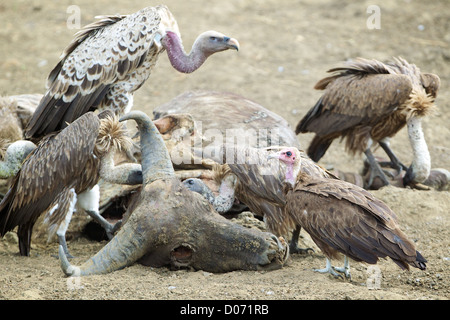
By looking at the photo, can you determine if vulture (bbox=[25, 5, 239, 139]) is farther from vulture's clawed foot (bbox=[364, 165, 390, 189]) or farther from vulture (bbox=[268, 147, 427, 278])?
vulture (bbox=[268, 147, 427, 278])

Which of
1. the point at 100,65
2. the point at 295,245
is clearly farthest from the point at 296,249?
the point at 100,65

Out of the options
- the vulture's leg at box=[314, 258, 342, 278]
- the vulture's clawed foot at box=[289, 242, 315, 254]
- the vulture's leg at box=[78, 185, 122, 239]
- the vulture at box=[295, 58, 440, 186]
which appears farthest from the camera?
the vulture at box=[295, 58, 440, 186]

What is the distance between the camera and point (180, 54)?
684 cm

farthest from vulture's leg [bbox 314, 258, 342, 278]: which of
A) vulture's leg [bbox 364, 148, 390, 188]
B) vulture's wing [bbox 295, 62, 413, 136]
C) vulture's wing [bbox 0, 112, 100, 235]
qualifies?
vulture's wing [bbox 295, 62, 413, 136]

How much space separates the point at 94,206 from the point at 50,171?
616 mm

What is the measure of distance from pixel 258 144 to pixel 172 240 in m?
2.00

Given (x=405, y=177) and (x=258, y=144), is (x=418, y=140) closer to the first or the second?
(x=405, y=177)

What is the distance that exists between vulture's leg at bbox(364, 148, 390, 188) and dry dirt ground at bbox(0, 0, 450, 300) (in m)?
0.57

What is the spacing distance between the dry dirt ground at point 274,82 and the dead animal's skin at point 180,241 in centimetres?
9

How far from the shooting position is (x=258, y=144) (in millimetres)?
→ 6445

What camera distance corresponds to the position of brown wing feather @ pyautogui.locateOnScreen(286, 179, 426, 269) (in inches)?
177

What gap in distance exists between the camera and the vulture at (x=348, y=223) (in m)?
4.51

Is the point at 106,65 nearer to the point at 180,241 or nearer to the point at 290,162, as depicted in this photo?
the point at 290,162

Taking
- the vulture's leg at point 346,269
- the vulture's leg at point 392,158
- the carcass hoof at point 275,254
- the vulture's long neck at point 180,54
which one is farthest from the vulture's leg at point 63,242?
the vulture's leg at point 392,158
